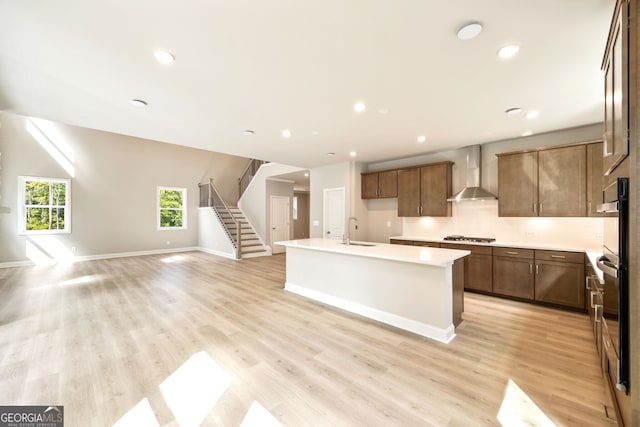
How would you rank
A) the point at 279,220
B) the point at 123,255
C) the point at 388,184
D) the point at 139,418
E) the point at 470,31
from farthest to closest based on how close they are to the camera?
the point at 279,220, the point at 123,255, the point at 388,184, the point at 470,31, the point at 139,418

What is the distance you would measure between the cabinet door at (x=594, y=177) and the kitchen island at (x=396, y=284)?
2.19 metres

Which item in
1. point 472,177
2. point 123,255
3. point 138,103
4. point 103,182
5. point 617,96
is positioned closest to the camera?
point 617,96

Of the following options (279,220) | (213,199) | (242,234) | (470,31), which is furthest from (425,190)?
(213,199)

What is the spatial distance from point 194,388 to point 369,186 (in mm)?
5325

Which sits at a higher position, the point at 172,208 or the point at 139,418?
the point at 172,208

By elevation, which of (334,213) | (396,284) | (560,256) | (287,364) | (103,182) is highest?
(103,182)

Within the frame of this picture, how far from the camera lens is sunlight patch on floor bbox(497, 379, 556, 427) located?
5.68 feet

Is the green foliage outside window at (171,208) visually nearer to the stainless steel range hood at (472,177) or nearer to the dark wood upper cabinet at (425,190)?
the dark wood upper cabinet at (425,190)

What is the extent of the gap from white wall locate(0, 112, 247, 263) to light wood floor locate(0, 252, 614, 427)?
13.7ft

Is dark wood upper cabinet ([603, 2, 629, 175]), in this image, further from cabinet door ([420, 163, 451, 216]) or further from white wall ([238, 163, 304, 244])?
white wall ([238, 163, 304, 244])

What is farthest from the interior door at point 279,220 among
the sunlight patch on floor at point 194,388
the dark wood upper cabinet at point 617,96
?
the dark wood upper cabinet at point 617,96

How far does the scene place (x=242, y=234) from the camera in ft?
29.9

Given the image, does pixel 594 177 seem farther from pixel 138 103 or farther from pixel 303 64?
pixel 138 103

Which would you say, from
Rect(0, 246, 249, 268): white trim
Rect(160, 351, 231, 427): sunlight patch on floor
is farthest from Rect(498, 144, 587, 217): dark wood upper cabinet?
Rect(0, 246, 249, 268): white trim
